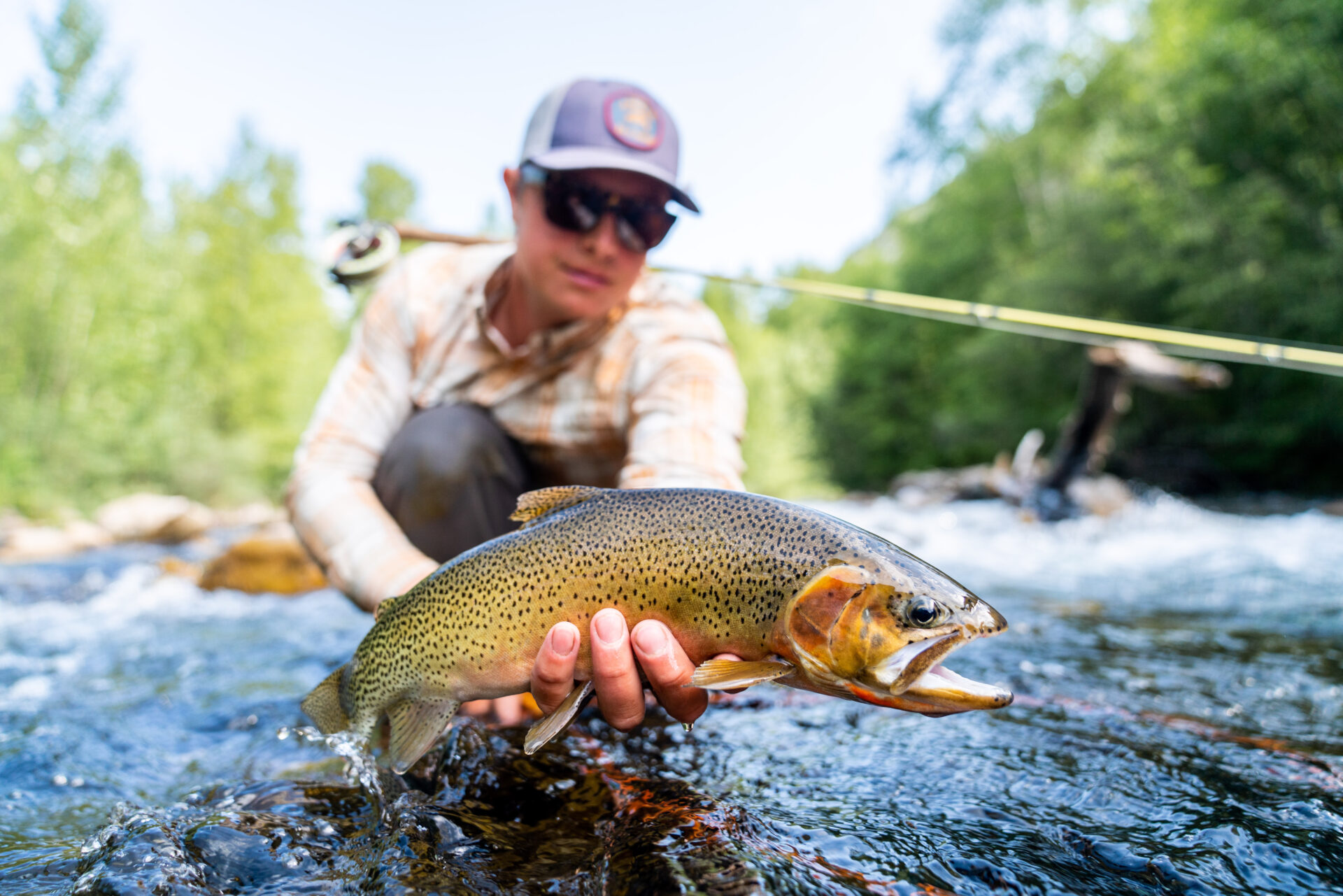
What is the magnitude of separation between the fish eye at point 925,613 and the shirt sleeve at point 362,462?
1.57 meters

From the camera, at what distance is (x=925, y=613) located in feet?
5.11

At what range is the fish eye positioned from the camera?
5.11ft

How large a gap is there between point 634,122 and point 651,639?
1766 millimetres

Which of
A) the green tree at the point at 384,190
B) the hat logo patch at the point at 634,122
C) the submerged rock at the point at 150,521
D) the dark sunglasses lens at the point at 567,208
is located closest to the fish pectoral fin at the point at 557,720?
the dark sunglasses lens at the point at 567,208

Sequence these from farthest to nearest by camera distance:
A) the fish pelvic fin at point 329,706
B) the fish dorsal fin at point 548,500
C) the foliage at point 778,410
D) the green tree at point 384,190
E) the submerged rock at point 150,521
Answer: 1. the foliage at point 778,410
2. the green tree at point 384,190
3. the submerged rock at point 150,521
4. the fish pelvic fin at point 329,706
5. the fish dorsal fin at point 548,500

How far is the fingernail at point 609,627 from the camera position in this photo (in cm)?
175

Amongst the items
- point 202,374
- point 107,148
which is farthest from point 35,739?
point 202,374

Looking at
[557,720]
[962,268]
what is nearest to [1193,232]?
[962,268]

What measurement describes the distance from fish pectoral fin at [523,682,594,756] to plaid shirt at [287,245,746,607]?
2.31ft

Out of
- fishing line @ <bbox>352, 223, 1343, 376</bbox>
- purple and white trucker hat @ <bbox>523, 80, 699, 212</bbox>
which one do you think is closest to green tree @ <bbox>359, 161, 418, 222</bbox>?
fishing line @ <bbox>352, 223, 1343, 376</bbox>

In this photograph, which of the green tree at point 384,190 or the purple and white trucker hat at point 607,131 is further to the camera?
the green tree at point 384,190

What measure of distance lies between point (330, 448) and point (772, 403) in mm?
40772

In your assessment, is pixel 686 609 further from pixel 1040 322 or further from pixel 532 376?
pixel 1040 322

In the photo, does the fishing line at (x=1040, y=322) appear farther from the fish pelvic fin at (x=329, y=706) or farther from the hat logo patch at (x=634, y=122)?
the fish pelvic fin at (x=329, y=706)
